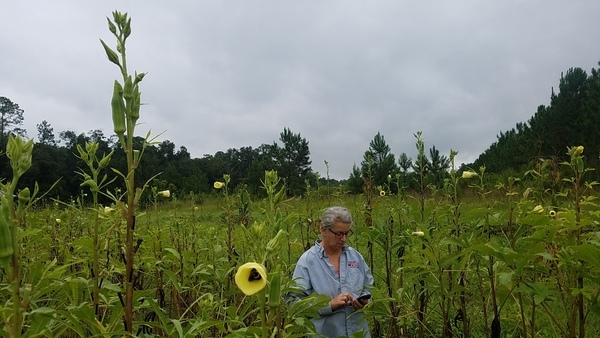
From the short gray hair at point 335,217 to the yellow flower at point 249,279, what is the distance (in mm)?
1871

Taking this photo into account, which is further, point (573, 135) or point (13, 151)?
point (573, 135)

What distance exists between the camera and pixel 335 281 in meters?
3.10

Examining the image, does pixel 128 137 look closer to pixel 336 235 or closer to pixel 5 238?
pixel 5 238

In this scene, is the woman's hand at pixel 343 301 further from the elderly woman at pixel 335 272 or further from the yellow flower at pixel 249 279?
the yellow flower at pixel 249 279

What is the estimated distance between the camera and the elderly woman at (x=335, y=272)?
298 cm

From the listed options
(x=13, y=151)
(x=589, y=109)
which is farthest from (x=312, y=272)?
(x=589, y=109)

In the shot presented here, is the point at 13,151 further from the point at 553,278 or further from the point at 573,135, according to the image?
the point at 573,135

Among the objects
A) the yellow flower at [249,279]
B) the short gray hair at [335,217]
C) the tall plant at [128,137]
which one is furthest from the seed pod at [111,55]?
the short gray hair at [335,217]

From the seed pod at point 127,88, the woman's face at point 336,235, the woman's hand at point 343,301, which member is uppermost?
the seed pod at point 127,88

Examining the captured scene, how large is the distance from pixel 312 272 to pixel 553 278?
1.63 m

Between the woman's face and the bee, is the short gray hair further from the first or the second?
the bee

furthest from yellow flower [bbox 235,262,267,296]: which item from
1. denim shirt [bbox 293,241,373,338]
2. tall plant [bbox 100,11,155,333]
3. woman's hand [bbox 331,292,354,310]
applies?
denim shirt [bbox 293,241,373,338]

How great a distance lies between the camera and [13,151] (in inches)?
38.7

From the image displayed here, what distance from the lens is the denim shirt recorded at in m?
2.97
